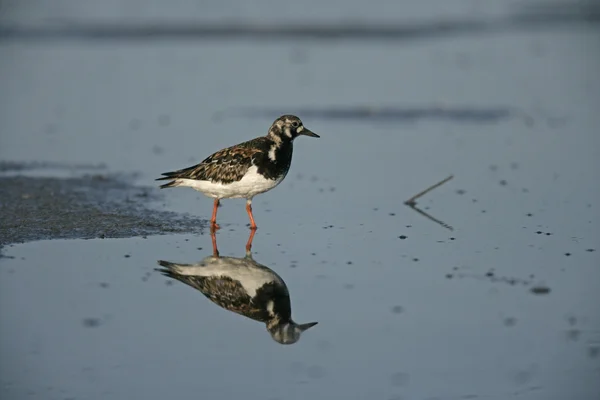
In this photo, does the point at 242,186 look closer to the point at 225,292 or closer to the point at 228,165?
the point at 228,165

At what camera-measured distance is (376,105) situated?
16.6 metres

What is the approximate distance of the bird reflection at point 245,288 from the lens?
24.8ft

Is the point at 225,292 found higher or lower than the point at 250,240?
lower

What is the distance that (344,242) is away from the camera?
9.80m

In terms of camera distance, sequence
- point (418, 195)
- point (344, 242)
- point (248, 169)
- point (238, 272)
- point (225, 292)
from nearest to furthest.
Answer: point (225, 292) → point (238, 272) → point (344, 242) → point (248, 169) → point (418, 195)

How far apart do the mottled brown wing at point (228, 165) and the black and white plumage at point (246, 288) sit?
124 centimetres

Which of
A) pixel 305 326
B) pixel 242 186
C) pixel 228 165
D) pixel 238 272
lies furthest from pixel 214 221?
pixel 305 326

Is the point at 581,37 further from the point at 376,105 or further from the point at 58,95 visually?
the point at 58,95

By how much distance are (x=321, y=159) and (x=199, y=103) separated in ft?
13.7

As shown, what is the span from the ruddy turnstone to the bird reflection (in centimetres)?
107

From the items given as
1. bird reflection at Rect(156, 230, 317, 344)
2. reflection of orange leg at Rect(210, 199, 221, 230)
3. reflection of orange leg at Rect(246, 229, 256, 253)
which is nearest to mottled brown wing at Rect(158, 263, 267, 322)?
bird reflection at Rect(156, 230, 317, 344)

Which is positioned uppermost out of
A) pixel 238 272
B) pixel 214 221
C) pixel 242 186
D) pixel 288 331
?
pixel 242 186

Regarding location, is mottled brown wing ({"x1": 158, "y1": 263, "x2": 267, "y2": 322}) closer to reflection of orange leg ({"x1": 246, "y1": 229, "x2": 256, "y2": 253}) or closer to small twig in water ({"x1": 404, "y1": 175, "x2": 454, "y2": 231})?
reflection of orange leg ({"x1": 246, "y1": 229, "x2": 256, "y2": 253})

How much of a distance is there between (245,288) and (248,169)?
2171 millimetres
